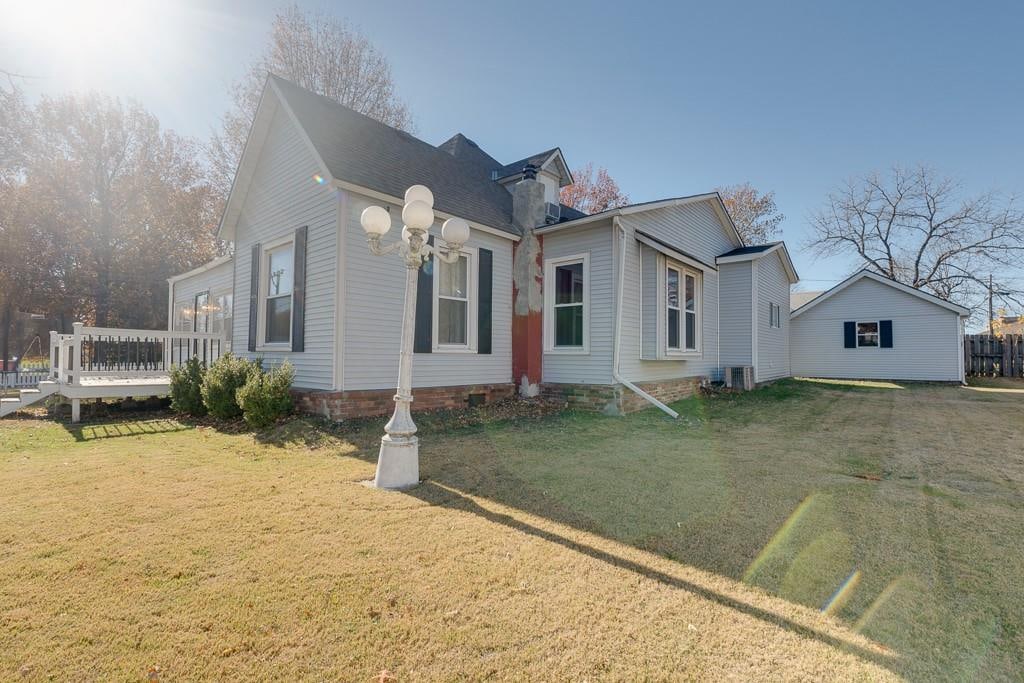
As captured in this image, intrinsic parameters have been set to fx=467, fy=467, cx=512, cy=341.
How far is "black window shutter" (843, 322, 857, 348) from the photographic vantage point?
16.4 meters

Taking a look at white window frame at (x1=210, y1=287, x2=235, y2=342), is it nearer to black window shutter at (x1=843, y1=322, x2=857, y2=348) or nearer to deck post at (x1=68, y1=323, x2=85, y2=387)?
deck post at (x1=68, y1=323, x2=85, y2=387)

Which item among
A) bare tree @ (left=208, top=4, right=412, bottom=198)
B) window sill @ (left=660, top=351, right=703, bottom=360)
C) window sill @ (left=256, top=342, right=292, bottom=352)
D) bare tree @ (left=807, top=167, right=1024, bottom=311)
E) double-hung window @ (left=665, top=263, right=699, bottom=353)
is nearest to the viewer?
window sill @ (left=256, top=342, right=292, bottom=352)

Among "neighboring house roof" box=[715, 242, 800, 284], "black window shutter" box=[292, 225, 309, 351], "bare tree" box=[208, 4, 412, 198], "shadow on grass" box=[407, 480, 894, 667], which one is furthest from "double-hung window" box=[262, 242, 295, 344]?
"bare tree" box=[208, 4, 412, 198]

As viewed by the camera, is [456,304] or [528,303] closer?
[456,304]

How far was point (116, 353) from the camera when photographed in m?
9.52


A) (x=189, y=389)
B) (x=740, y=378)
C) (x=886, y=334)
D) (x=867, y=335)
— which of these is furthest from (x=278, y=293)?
(x=886, y=334)

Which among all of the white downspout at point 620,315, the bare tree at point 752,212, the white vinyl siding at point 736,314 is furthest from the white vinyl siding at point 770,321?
the bare tree at point 752,212

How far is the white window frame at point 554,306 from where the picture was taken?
8891mm

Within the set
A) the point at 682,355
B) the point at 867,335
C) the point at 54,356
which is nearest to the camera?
the point at 54,356

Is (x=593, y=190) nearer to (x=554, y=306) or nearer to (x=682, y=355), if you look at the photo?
(x=682, y=355)

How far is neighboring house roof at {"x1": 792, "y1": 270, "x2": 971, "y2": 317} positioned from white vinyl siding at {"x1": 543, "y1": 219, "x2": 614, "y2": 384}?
474 inches

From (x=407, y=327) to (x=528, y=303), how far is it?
5011mm

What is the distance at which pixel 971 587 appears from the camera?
241cm

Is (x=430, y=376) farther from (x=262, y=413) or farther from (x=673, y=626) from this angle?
(x=673, y=626)
